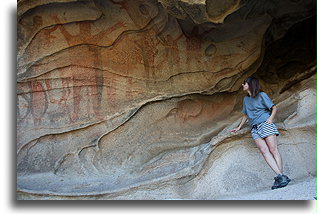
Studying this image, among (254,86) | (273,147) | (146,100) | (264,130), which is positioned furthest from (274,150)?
(146,100)

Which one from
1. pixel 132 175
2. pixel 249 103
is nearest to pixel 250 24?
pixel 249 103

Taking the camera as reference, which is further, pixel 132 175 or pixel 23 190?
pixel 132 175

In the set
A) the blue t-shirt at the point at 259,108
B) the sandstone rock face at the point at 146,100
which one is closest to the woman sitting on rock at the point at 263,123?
the blue t-shirt at the point at 259,108

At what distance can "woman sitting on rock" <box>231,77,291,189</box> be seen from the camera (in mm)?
2770

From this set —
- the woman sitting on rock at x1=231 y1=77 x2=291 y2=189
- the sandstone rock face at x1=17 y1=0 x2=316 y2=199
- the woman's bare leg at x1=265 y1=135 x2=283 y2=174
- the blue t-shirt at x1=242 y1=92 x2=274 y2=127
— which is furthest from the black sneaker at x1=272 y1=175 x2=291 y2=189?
the blue t-shirt at x1=242 y1=92 x2=274 y2=127

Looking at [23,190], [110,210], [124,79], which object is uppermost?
[124,79]

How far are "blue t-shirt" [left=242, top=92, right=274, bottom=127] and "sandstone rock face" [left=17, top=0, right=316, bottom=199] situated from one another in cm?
38

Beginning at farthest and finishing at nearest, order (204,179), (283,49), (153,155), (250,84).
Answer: (283,49), (153,155), (204,179), (250,84)

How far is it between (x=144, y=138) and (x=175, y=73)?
69 cm

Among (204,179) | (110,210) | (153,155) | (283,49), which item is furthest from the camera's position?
(283,49)

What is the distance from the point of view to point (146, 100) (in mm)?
3580

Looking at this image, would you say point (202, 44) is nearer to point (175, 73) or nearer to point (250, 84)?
point (175, 73)

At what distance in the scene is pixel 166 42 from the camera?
3.63m

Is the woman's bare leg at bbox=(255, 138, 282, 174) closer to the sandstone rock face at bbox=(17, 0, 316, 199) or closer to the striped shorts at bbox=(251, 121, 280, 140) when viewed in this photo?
the striped shorts at bbox=(251, 121, 280, 140)
